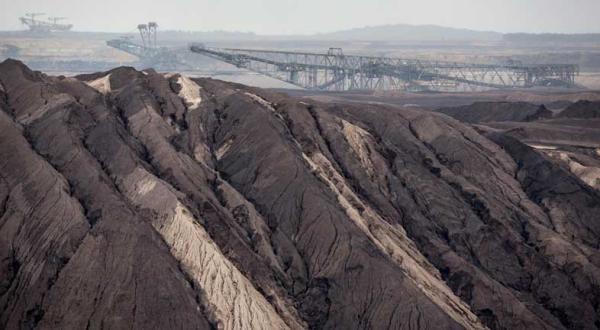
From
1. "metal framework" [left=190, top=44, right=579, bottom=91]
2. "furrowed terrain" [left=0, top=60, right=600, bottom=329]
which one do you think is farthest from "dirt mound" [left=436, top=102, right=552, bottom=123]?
"metal framework" [left=190, top=44, right=579, bottom=91]

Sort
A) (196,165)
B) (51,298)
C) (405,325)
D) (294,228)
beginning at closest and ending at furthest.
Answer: (51,298) → (405,325) → (294,228) → (196,165)

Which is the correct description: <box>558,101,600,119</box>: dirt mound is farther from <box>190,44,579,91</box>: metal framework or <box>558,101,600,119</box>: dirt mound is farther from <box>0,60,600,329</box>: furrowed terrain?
<box>190,44,579,91</box>: metal framework

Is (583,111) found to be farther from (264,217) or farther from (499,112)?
(264,217)

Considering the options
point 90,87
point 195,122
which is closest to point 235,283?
point 195,122

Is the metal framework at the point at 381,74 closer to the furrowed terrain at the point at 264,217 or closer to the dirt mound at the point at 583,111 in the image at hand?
the dirt mound at the point at 583,111

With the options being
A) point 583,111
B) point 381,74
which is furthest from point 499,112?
point 381,74

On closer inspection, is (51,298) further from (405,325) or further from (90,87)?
(90,87)
